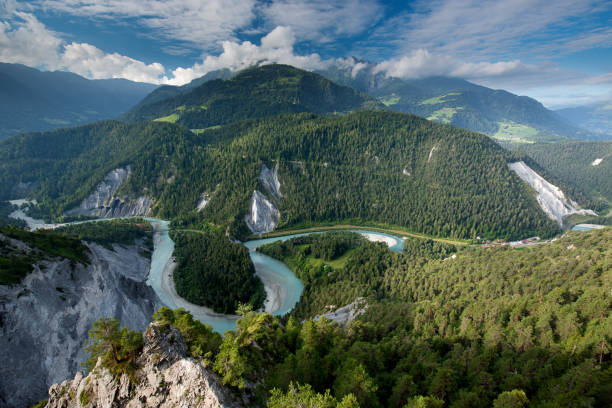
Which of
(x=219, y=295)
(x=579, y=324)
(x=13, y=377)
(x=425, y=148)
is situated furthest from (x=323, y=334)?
(x=425, y=148)

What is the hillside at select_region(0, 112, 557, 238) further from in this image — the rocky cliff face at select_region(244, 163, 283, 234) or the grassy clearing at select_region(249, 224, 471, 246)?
the grassy clearing at select_region(249, 224, 471, 246)

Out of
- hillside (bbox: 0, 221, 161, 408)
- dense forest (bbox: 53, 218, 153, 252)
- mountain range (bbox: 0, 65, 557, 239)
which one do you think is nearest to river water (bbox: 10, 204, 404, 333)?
dense forest (bbox: 53, 218, 153, 252)

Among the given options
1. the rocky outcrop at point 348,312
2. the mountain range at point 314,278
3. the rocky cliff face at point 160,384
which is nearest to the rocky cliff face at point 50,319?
the mountain range at point 314,278

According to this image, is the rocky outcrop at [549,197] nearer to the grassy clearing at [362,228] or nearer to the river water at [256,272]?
the grassy clearing at [362,228]

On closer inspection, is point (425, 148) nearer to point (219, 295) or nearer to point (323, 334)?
point (219, 295)

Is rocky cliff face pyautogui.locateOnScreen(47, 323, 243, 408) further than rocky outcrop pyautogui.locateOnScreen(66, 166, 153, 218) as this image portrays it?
No

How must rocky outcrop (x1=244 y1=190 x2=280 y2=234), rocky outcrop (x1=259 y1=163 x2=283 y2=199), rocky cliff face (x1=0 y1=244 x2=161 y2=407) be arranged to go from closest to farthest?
rocky cliff face (x1=0 y1=244 x2=161 y2=407) → rocky outcrop (x1=244 y1=190 x2=280 y2=234) → rocky outcrop (x1=259 y1=163 x2=283 y2=199)
